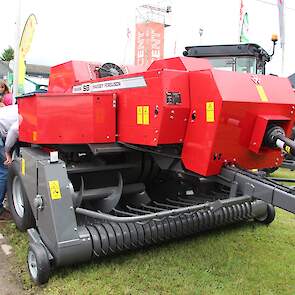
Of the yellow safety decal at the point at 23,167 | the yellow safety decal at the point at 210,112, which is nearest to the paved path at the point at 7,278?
the yellow safety decal at the point at 23,167

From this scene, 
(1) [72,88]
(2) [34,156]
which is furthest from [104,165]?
(1) [72,88]

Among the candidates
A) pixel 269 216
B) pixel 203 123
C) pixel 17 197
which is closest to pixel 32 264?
pixel 17 197

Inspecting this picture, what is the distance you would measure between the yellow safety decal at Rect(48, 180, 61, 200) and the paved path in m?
0.71

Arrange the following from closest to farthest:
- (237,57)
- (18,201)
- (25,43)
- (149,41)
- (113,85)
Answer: (113,85) → (18,201) → (237,57) → (25,43) → (149,41)

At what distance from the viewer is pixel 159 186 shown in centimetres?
419

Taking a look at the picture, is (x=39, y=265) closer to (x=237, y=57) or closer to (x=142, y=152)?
(x=142, y=152)

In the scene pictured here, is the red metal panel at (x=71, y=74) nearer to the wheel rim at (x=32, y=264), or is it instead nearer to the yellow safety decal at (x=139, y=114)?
the yellow safety decal at (x=139, y=114)

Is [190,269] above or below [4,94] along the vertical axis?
below

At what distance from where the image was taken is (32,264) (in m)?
3.12

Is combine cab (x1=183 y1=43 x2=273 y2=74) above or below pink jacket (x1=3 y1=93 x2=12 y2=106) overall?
above

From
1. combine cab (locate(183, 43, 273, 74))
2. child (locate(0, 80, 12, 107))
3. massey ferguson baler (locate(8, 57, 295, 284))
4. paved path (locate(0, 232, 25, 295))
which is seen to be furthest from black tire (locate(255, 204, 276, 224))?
child (locate(0, 80, 12, 107))

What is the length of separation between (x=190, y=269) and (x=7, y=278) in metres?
1.43

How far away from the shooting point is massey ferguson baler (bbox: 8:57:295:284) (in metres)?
2.86

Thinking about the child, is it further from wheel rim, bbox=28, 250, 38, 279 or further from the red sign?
the red sign
